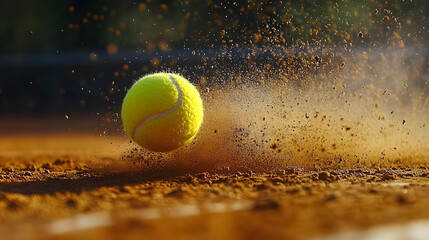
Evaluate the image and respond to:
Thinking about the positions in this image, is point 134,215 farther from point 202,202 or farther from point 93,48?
point 93,48

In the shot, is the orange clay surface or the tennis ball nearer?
the orange clay surface

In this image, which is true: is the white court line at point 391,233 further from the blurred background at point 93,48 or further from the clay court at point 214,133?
the blurred background at point 93,48

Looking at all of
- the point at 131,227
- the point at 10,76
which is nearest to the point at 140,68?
the point at 10,76

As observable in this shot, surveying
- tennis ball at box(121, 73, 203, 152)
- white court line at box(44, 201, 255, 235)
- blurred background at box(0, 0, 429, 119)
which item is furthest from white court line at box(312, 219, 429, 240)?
blurred background at box(0, 0, 429, 119)

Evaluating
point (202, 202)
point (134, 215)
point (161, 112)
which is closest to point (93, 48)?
point (161, 112)

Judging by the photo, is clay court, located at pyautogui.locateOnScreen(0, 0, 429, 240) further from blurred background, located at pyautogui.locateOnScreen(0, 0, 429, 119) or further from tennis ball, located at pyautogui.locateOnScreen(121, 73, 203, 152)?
tennis ball, located at pyautogui.locateOnScreen(121, 73, 203, 152)
